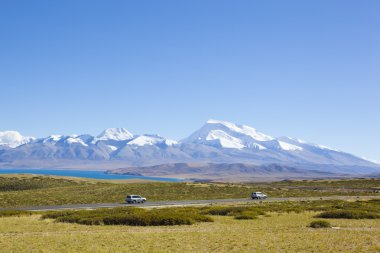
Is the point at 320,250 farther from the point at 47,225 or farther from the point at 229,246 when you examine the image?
the point at 47,225

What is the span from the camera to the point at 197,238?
1217 inches

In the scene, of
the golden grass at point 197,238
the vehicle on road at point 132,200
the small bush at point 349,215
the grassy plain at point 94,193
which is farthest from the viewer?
the grassy plain at point 94,193

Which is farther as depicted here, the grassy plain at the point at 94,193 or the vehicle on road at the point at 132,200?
the grassy plain at the point at 94,193

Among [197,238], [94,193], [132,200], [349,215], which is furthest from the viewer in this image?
[94,193]

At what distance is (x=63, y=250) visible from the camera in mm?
26094

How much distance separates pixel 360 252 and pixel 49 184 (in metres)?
116

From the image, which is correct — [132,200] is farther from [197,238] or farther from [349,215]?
[197,238]

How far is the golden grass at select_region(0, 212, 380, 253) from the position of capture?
26.7 m

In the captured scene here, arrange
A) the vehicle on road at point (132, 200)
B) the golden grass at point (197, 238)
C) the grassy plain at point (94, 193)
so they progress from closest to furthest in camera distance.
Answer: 1. the golden grass at point (197, 238)
2. the vehicle on road at point (132, 200)
3. the grassy plain at point (94, 193)

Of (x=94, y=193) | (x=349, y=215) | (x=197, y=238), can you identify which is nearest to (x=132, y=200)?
(x=94, y=193)

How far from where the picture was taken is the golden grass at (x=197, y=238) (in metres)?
26.7

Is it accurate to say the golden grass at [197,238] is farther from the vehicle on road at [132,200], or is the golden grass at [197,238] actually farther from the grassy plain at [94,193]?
the grassy plain at [94,193]

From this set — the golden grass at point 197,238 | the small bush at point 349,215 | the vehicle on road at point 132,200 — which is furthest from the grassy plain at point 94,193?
the small bush at point 349,215

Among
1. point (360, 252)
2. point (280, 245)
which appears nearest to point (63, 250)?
point (280, 245)
